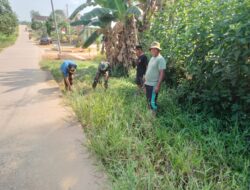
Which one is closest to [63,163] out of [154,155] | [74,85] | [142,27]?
[154,155]

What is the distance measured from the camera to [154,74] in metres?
5.46

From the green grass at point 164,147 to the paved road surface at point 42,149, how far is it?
0.97 ft

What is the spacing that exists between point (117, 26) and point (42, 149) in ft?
24.0

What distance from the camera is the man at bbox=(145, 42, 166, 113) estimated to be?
5.31m

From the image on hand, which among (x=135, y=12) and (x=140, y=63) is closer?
(x=140, y=63)

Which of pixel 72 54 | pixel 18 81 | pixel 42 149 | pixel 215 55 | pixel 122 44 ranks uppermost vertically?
pixel 215 55

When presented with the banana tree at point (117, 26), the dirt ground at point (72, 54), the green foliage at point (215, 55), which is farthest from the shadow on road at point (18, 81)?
the dirt ground at point (72, 54)

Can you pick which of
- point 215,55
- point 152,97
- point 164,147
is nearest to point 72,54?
point 152,97

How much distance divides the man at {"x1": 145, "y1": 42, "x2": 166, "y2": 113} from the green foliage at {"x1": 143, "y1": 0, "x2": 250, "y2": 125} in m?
0.66

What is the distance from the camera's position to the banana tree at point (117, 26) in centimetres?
993

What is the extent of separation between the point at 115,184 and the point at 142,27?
9.20 m

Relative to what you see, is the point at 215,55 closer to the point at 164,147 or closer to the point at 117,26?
the point at 164,147

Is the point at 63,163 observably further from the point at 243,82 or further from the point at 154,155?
the point at 243,82

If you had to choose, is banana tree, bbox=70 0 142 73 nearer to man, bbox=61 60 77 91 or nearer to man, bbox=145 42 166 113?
man, bbox=61 60 77 91
